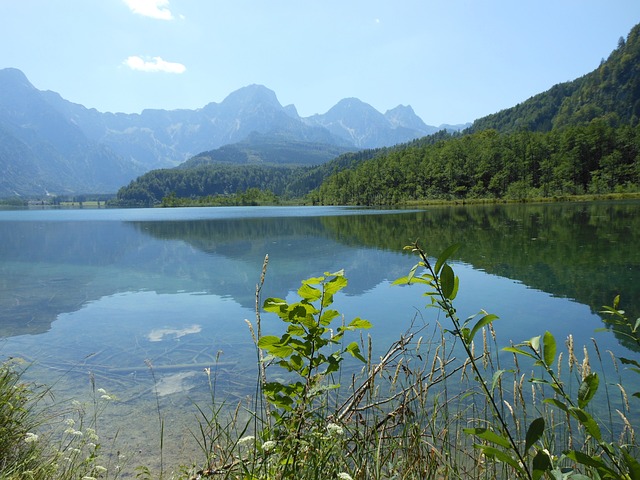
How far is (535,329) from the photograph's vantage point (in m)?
9.65

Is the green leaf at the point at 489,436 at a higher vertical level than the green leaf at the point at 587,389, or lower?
lower

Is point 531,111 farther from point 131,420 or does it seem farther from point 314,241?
point 131,420

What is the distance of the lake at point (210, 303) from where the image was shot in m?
7.40

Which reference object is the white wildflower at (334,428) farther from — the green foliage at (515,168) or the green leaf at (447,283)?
the green foliage at (515,168)

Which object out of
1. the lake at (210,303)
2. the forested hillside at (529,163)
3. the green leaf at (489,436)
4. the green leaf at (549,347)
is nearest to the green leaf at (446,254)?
the green leaf at (549,347)

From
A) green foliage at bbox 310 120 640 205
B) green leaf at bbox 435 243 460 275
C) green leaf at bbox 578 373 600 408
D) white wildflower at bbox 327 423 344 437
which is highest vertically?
green foliage at bbox 310 120 640 205

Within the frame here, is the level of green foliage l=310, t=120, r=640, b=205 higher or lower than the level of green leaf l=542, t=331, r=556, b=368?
higher

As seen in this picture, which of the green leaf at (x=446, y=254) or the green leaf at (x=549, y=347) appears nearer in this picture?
the green leaf at (x=549, y=347)

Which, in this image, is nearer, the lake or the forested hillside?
the lake

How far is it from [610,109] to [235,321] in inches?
7373

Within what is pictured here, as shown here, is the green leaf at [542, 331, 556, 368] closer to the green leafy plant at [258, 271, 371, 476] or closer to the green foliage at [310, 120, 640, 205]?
the green leafy plant at [258, 271, 371, 476]

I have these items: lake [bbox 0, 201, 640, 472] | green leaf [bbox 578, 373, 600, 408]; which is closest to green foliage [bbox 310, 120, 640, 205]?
lake [bbox 0, 201, 640, 472]

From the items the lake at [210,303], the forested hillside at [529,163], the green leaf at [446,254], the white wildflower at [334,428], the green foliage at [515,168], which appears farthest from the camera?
the forested hillside at [529,163]

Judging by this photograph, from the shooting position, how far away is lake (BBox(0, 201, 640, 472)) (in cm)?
740
